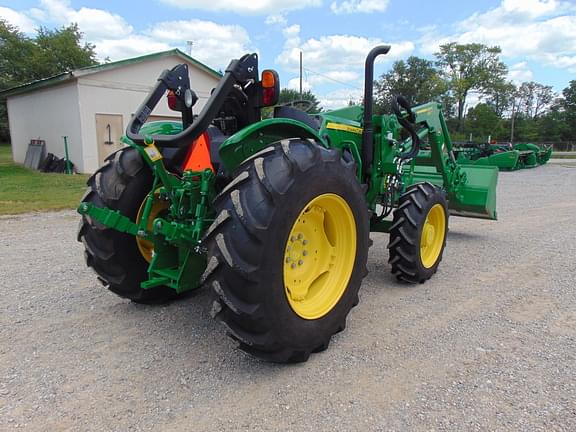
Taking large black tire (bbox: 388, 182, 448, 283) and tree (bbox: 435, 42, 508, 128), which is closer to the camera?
large black tire (bbox: 388, 182, 448, 283)

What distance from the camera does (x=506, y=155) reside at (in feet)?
61.4

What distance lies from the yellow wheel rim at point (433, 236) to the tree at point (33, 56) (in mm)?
40720

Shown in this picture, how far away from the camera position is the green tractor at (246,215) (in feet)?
7.99

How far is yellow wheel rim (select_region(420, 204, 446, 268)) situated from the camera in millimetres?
4664

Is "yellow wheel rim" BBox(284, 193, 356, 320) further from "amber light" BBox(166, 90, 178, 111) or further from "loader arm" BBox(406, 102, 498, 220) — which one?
"loader arm" BBox(406, 102, 498, 220)

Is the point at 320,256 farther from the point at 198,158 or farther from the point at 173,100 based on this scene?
the point at 173,100

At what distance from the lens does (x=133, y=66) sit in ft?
50.2

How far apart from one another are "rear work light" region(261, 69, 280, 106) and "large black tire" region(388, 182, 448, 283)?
1.95 metres

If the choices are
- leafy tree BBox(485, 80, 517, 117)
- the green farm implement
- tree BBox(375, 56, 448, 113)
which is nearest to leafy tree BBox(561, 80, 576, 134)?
leafy tree BBox(485, 80, 517, 117)

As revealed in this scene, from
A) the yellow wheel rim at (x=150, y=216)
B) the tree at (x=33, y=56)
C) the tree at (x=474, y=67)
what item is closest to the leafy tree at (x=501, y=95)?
the tree at (x=474, y=67)

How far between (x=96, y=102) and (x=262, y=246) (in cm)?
1411

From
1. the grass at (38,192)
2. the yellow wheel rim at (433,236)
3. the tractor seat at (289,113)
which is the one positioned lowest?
the grass at (38,192)

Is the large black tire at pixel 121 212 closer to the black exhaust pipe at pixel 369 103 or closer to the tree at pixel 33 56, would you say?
the black exhaust pipe at pixel 369 103

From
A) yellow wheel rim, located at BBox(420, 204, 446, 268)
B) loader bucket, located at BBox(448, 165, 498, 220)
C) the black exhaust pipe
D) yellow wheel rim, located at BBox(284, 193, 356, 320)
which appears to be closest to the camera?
yellow wheel rim, located at BBox(284, 193, 356, 320)
